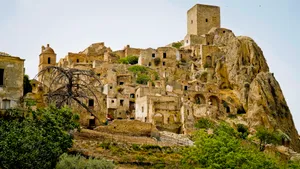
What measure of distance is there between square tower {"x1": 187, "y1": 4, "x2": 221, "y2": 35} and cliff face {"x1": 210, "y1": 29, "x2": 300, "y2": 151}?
12.3 meters

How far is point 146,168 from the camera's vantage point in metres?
41.4

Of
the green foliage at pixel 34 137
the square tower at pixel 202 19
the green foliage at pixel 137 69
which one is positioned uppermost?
the square tower at pixel 202 19

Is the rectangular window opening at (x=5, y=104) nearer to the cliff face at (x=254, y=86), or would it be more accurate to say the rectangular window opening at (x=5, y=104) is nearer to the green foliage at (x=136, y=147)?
the green foliage at (x=136, y=147)

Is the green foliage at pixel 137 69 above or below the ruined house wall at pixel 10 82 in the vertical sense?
above

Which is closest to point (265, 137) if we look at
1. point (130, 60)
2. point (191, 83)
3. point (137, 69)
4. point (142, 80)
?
point (191, 83)

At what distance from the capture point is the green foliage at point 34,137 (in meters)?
28.4

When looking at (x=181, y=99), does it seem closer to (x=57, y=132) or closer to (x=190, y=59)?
(x=190, y=59)

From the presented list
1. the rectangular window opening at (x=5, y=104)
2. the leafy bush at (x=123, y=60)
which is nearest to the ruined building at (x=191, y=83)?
the leafy bush at (x=123, y=60)

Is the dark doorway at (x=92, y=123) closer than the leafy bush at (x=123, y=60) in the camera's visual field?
Yes

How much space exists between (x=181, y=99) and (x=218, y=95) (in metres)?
10.2

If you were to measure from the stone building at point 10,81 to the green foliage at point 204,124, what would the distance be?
30.1 m

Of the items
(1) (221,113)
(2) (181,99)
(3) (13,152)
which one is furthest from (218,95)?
(3) (13,152)

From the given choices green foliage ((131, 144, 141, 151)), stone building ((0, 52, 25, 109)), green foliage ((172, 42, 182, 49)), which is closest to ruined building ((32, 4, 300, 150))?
green foliage ((172, 42, 182, 49))

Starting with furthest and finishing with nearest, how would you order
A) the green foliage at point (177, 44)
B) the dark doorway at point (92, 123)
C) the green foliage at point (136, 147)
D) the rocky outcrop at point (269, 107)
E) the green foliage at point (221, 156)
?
the green foliage at point (177, 44)
the rocky outcrop at point (269, 107)
the dark doorway at point (92, 123)
the green foliage at point (136, 147)
the green foliage at point (221, 156)
